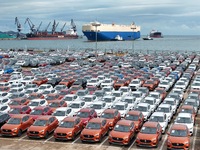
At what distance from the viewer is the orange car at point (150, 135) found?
1905 centimetres

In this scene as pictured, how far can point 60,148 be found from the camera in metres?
19.3

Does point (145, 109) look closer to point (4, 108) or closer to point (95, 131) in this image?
point (95, 131)

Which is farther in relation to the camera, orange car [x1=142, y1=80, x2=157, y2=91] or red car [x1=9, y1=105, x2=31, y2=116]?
orange car [x1=142, y1=80, x2=157, y2=91]

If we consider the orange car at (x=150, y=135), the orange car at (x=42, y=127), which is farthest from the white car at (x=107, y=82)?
the orange car at (x=150, y=135)

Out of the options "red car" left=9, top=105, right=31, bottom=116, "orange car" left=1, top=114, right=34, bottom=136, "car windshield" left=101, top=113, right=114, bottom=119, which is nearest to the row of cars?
"car windshield" left=101, top=113, right=114, bottom=119

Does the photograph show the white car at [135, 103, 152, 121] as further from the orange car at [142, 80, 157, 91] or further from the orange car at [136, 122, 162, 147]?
the orange car at [142, 80, 157, 91]

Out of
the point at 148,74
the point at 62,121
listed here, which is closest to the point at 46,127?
the point at 62,121

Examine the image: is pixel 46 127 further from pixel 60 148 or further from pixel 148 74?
pixel 148 74

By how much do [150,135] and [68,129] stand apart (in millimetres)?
4769

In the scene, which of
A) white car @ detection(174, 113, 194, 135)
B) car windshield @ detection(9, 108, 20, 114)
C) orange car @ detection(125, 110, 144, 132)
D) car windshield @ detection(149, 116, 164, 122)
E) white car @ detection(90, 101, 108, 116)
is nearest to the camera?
white car @ detection(174, 113, 194, 135)

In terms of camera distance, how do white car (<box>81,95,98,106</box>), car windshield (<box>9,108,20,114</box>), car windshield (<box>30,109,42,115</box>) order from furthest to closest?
white car (<box>81,95,98,106</box>) → car windshield (<box>9,108,20,114</box>) → car windshield (<box>30,109,42,115</box>)

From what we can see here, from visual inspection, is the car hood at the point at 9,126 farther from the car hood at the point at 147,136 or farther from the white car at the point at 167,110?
the white car at the point at 167,110

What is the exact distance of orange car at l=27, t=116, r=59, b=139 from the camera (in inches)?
814

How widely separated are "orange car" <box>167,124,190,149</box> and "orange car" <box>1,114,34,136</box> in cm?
889
